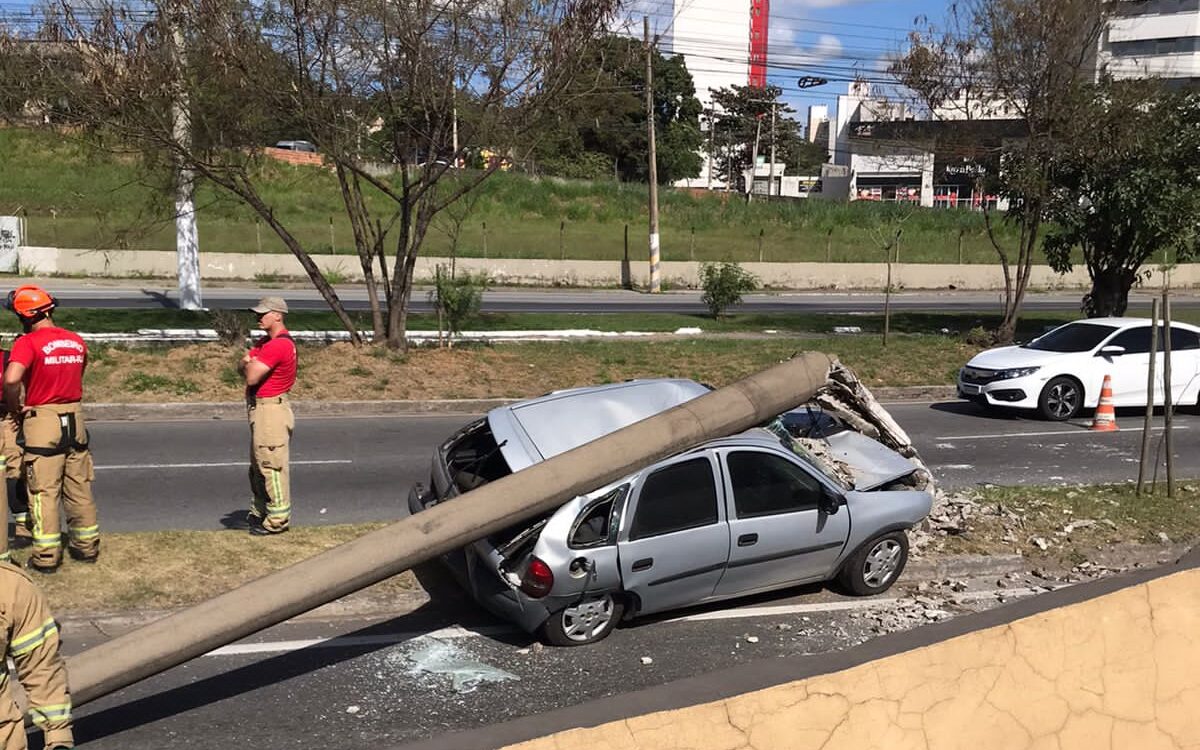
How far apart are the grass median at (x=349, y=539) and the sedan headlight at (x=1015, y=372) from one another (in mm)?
4222

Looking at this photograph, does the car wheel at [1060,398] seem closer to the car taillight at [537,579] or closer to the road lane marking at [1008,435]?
the road lane marking at [1008,435]

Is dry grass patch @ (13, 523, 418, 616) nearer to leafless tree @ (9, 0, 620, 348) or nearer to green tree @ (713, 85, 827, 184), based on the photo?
leafless tree @ (9, 0, 620, 348)

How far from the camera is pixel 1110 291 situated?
2250cm

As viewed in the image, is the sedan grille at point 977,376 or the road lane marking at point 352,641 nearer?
the road lane marking at point 352,641

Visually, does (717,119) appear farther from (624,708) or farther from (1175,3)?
(624,708)

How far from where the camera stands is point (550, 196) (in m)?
52.6

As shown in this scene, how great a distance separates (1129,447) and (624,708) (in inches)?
465

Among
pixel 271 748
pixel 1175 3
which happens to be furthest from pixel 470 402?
pixel 1175 3

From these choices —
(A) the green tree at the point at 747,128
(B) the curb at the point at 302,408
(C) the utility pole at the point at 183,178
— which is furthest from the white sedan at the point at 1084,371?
(A) the green tree at the point at 747,128

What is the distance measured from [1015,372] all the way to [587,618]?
10.4 m

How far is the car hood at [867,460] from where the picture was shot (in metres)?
8.03

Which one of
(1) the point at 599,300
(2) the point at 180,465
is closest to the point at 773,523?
(2) the point at 180,465

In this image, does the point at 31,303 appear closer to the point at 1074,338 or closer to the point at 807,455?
the point at 807,455

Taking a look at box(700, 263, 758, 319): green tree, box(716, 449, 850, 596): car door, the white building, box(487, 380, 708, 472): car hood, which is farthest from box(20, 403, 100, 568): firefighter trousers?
the white building
